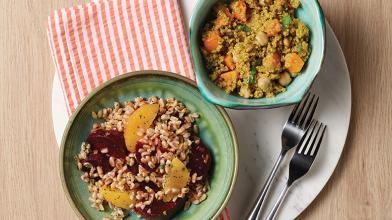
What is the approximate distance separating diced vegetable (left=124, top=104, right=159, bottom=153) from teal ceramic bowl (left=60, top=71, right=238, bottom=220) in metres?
0.05

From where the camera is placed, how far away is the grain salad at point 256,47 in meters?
1.02

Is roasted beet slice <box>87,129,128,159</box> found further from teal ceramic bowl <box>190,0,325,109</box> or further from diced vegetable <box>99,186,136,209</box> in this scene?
teal ceramic bowl <box>190,0,325,109</box>

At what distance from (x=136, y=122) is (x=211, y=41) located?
0.72 ft

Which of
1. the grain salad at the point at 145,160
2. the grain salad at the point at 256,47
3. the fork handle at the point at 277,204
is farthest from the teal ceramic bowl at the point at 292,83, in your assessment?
the fork handle at the point at 277,204

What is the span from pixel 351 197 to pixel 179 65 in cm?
49

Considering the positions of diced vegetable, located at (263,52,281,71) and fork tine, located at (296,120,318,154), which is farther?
fork tine, located at (296,120,318,154)

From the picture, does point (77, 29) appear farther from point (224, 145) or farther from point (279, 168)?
point (279, 168)

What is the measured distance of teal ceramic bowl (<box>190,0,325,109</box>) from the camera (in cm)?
100

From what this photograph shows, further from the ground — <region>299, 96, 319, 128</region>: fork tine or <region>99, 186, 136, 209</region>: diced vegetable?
<region>99, 186, 136, 209</region>: diced vegetable

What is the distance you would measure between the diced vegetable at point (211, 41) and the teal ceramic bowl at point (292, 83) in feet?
0.05

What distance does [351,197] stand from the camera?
3.95 feet

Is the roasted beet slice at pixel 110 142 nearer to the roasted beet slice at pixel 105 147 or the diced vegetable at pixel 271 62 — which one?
→ the roasted beet slice at pixel 105 147

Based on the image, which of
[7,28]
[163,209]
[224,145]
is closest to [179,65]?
[224,145]

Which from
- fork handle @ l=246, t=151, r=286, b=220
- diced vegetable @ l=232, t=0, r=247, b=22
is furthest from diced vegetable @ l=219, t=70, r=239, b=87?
fork handle @ l=246, t=151, r=286, b=220
